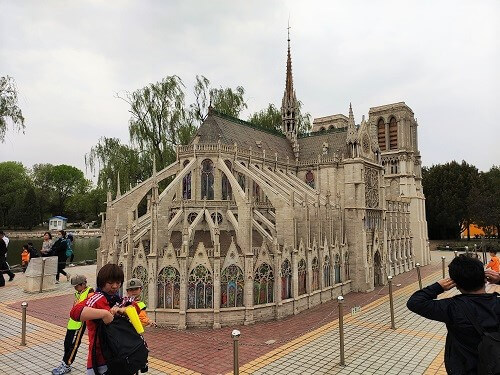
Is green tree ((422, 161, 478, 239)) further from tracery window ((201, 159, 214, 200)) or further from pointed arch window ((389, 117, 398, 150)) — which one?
tracery window ((201, 159, 214, 200))

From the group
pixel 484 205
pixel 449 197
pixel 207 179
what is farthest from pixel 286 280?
pixel 449 197

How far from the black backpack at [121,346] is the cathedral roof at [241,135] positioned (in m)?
17.2

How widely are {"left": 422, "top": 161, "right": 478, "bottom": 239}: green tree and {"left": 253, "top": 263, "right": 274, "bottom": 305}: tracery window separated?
47165 mm

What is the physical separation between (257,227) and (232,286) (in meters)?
3.81

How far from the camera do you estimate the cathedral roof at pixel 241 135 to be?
21688mm

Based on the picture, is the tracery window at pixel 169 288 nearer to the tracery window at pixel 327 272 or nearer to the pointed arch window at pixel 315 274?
the pointed arch window at pixel 315 274

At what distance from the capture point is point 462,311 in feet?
12.4

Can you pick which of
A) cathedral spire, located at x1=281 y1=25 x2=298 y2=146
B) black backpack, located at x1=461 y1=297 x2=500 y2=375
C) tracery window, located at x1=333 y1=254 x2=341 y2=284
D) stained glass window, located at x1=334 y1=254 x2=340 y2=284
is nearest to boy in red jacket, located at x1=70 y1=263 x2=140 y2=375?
black backpack, located at x1=461 y1=297 x2=500 y2=375

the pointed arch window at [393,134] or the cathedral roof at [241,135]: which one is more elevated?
the pointed arch window at [393,134]

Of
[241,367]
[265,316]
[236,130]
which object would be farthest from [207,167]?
[241,367]

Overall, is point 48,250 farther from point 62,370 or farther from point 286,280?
point 286,280

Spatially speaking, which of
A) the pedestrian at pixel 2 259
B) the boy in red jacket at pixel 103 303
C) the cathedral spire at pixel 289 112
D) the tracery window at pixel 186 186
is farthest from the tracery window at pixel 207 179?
the boy in red jacket at pixel 103 303

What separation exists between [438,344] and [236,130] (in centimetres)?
1705

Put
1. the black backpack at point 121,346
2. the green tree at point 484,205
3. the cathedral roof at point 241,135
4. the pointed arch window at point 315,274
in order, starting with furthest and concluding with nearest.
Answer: the green tree at point 484,205 < the cathedral roof at point 241,135 < the pointed arch window at point 315,274 < the black backpack at point 121,346
